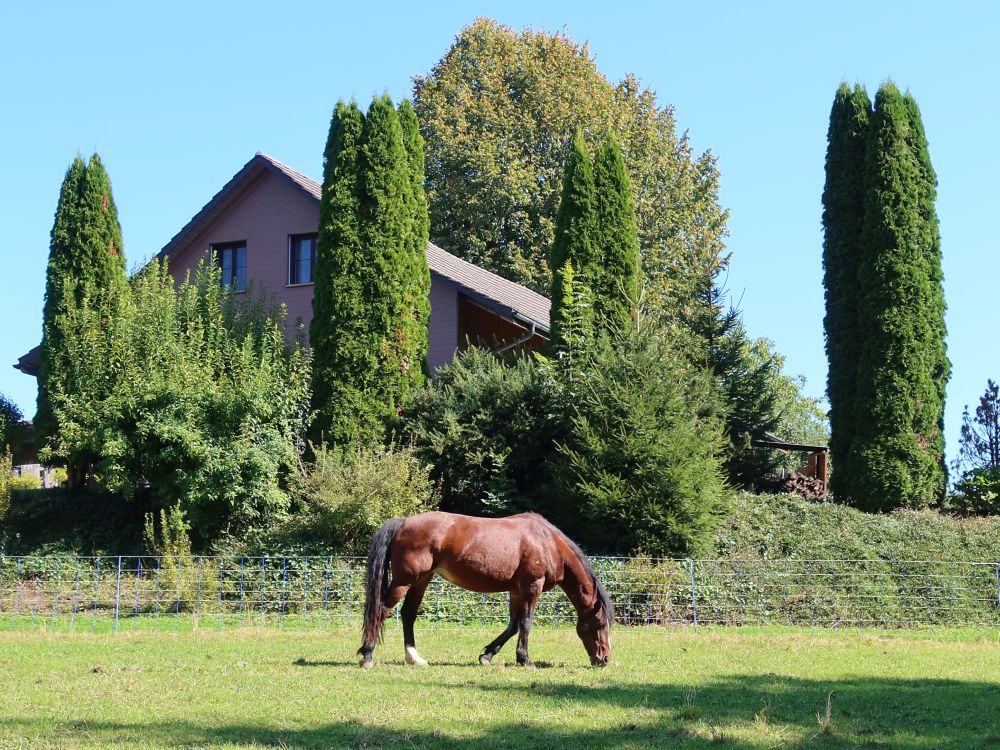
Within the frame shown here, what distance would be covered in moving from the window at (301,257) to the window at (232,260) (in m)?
1.69

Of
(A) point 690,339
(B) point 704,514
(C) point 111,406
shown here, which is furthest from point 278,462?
(A) point 690,339

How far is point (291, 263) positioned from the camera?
106 ft

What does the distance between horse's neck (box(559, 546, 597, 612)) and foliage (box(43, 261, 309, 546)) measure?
10148 mm

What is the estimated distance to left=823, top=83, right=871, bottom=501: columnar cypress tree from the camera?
28.4 m

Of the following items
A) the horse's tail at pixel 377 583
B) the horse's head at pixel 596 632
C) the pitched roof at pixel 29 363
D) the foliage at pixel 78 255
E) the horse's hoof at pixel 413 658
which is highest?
the foliage at pixel 78 255

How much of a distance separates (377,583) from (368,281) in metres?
14.0

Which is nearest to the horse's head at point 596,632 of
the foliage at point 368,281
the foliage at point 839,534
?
the foliage at point 839,534

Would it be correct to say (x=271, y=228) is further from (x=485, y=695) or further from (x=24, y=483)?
(x=485, y=695)

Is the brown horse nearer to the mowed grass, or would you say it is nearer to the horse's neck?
the horse's neck

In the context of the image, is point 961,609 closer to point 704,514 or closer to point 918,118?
point 704,514

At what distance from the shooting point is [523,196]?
43.4 meters

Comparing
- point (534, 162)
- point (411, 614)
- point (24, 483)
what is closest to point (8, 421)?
point (24, 483)

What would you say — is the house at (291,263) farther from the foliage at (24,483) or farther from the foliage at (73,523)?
the foliage at (73,523)

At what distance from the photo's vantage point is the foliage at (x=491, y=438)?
76.7 ft
